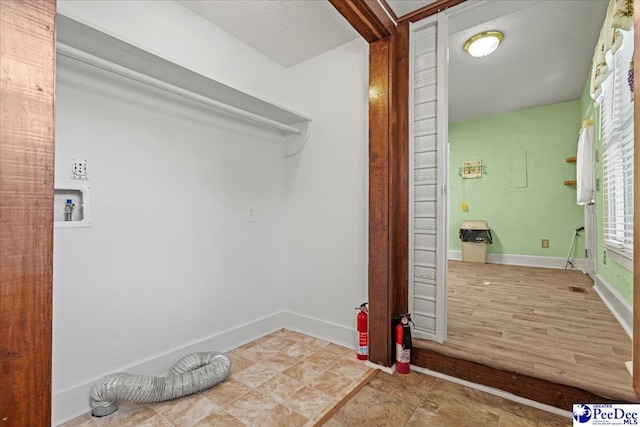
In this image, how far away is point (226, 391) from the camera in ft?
5.48

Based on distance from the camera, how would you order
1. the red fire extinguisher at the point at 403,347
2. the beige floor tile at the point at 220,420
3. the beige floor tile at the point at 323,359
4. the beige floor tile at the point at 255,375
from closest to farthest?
the beige floor tile at the point at 220,420
the beige floor tile at the point at 255,375
the red fire extinguisher at the point at 403,347
the beige floor tile at the point at 323,359

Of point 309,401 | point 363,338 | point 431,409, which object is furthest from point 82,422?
point 431,409

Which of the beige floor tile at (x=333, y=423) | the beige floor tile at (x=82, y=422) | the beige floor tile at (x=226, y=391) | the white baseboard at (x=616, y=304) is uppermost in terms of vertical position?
the white baseboard at (x=616, y=304)

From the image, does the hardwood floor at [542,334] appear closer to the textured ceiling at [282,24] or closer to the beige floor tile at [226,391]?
the beige floor tile at [226,391]

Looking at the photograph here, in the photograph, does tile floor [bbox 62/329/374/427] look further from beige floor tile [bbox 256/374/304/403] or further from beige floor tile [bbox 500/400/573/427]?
beige floor tile [bbox 500/400/573/427]

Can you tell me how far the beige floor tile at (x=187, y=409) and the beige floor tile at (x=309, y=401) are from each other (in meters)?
0.40

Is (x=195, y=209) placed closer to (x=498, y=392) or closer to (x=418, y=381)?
(x=418, y=381)

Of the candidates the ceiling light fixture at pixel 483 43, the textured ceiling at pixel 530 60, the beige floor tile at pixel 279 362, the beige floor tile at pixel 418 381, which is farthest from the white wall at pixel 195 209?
the textured ceiling at pixel 530 60

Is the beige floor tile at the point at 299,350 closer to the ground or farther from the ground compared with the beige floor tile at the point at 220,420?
farther from the ground

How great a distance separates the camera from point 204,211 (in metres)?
2.07

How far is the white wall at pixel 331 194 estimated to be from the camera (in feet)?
7.29

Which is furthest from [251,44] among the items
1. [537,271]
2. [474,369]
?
[537,271]

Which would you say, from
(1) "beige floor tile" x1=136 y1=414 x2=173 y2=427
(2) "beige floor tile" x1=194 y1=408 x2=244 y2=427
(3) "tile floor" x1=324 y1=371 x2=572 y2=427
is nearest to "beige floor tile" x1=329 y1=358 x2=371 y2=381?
(3) "tile floor" x1=324 y1=371 x2=572 y2=427

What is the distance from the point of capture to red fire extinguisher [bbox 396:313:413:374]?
186cm
